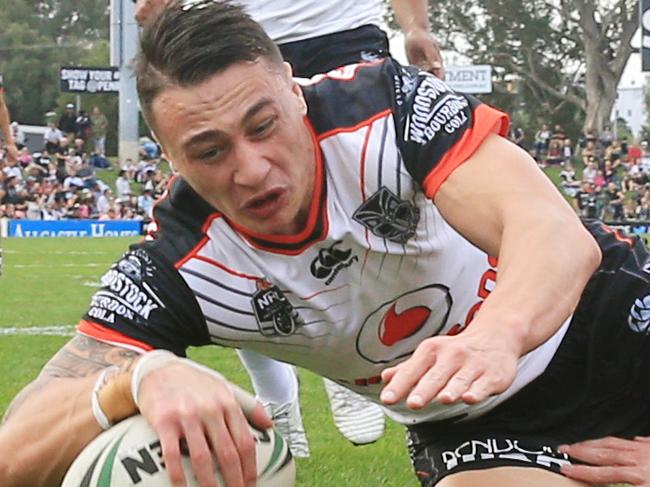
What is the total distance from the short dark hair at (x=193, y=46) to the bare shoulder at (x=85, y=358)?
1.79 feet

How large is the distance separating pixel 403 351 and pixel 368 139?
64cm

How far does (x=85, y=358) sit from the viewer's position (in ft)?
9.69

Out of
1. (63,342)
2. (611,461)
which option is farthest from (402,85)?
(63,342)

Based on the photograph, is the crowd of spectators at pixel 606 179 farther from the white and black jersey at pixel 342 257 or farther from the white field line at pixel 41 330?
the white and black jersey at pixel 342 257

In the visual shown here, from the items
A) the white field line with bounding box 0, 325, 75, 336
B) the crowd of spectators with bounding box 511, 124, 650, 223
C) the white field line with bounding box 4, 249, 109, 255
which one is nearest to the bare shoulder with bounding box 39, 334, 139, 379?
the white field line with bounding box 0, 325, 75, 336

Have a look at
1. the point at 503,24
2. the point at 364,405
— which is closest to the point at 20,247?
the point at 364,405

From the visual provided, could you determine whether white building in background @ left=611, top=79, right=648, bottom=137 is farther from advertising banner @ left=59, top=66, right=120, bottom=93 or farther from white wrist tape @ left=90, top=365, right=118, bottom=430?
white wrist tape @ left=90, top=365, right=118, bottom=430

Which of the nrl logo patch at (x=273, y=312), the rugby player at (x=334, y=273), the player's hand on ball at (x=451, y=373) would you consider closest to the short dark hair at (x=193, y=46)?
the rugby player at (x=334, y=273)

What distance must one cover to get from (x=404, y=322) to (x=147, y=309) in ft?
2.09

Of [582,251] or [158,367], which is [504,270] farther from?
[158,367]

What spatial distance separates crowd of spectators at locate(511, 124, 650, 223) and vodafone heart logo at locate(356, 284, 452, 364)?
23437 mm

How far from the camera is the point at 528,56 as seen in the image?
52.7m

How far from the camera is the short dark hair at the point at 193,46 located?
2705mm

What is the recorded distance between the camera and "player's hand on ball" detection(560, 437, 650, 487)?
325cm
